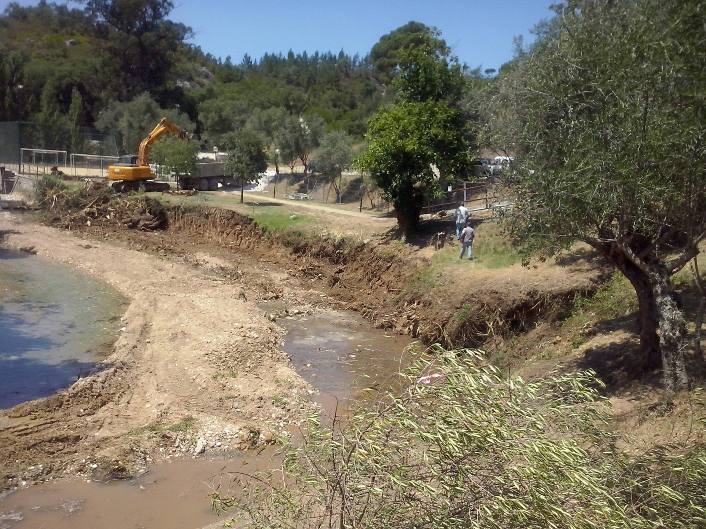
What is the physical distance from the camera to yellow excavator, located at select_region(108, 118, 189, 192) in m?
37.4

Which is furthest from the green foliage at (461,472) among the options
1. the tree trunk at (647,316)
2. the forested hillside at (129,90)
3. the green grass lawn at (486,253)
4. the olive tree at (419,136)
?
the forested hillside at (129,90)

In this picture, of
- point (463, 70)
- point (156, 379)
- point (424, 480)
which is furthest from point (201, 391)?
point (463, 70)

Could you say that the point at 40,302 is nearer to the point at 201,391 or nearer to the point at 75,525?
the point at 201,391

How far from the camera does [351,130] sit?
60875 mm

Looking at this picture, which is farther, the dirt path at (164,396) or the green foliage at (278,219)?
the green foliage at (278,219)

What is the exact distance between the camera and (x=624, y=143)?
1091 centimetres

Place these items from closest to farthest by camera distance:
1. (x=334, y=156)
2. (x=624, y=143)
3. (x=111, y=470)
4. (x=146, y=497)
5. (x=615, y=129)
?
1. (x=624, y=143)
2. (x=615, y=129)
3. (x=146, y=497)
4. (x=111, y=470)
5. (x=334, y=156)

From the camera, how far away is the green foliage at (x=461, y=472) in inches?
218

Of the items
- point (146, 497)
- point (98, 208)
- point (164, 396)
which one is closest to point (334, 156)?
point (98, 208)

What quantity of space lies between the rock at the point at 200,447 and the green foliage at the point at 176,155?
26623 millimetres

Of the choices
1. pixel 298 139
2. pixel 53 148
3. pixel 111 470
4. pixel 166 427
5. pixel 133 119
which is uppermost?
pixel 133 119

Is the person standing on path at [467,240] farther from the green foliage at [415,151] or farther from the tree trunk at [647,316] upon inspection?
the tree trunk at [647,316]

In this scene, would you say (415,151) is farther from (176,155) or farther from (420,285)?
(176,155)

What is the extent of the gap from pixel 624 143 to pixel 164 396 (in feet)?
34.4
